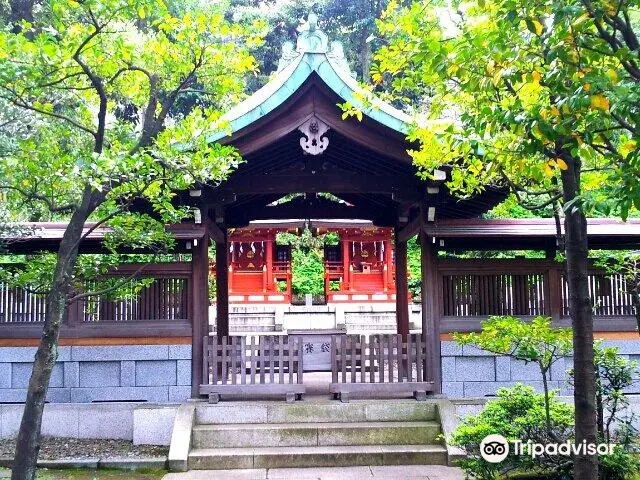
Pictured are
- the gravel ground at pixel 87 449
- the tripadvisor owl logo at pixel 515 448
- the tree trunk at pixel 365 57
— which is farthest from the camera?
the tree trunk at pixel 365 57

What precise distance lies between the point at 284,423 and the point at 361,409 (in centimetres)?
109

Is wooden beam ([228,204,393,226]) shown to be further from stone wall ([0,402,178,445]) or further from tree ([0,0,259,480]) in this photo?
tree ([0,0,259,480])

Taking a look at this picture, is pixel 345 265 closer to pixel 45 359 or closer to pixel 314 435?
pixel 314 435

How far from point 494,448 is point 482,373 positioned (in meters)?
3.12

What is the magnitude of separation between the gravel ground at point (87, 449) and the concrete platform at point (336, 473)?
1.08 meters

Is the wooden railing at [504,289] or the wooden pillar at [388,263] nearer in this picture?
the wooden railing at [504,289]

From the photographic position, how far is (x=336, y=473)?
6.90 m

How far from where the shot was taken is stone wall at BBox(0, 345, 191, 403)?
8453 millimetres

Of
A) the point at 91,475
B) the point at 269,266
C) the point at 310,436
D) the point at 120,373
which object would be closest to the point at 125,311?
the point at 120,373

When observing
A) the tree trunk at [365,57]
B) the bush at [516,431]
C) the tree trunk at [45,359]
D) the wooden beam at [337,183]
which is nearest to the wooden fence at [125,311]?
the wooden beam at [337,183]

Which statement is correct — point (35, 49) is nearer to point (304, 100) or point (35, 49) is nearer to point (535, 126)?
point (304, 100)

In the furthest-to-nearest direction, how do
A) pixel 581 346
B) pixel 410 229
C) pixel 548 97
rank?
1. pixel 410 229
2. pixel 548 97
3. pixel 581 346

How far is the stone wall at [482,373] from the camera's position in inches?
337

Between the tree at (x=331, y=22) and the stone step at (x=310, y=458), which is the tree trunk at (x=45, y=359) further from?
the tree at (x=331, y=22)
